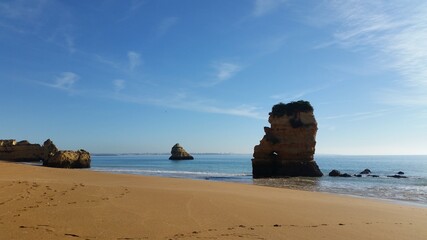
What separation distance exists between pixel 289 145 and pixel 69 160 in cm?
3785

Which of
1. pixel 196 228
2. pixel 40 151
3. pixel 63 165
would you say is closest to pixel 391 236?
pixel 196 228

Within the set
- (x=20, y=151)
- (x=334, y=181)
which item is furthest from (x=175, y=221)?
(x=20, y=151)

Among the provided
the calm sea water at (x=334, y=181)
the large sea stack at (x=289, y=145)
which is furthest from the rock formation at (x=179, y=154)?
the large sea stack at (x=289, y=145)

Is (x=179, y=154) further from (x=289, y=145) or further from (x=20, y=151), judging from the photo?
(x=289, y=145)

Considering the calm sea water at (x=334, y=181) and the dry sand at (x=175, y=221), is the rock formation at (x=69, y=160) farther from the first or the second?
the dry sand at (x=175, y=221)

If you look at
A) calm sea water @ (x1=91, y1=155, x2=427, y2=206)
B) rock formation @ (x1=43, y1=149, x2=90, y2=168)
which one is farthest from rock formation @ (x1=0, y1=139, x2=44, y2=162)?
rock formation @ (x1=43, y1=149, x2=90, y2=168)

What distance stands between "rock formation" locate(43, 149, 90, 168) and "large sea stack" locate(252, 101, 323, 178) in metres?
31.3

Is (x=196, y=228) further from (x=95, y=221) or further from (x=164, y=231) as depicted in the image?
(x=95, y=221)

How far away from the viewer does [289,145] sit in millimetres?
49250

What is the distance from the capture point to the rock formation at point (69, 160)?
5828 cm

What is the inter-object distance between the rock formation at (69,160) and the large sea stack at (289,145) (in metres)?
31.3

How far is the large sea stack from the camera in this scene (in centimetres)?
4822

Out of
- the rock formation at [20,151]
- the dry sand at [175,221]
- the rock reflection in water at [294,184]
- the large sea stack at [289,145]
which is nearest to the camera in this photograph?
the dry sand at [175,221]

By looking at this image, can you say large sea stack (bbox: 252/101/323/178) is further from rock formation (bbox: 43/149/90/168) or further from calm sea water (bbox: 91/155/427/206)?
rock formation (bbox: 43/149/90/168)
